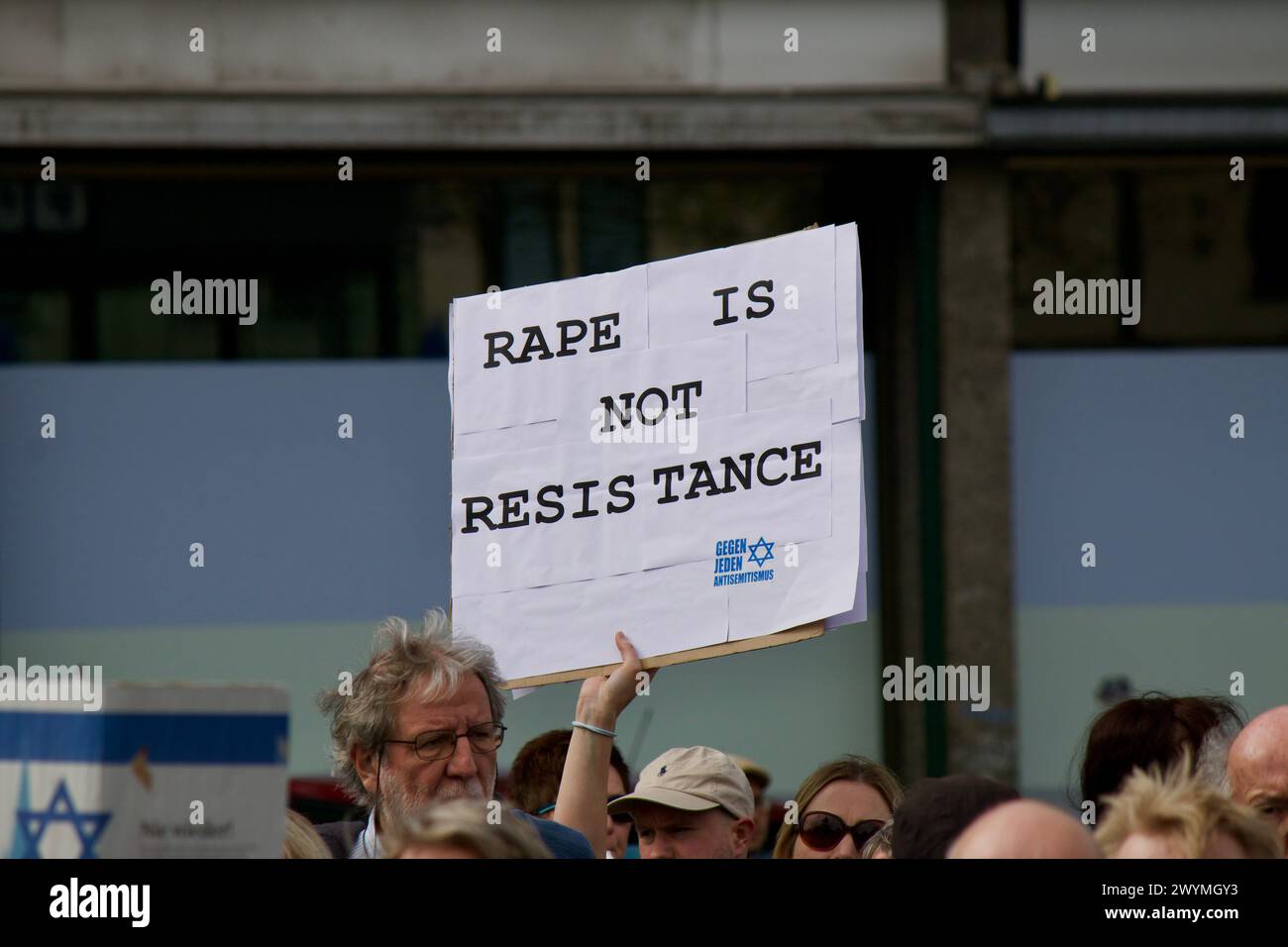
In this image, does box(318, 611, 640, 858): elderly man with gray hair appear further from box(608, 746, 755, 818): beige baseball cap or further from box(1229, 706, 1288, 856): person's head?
box(1229, 706, 1288, 856): person's head

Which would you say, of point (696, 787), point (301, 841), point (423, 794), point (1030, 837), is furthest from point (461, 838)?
point (696, 787)

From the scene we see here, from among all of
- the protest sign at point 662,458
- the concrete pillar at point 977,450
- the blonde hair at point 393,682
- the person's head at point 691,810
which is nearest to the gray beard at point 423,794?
the blonde hair at point 393,682

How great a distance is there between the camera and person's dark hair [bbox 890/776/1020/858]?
2982 millimetres

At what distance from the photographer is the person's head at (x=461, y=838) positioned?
2.22 m

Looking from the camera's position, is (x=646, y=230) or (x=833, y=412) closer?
(x=833, y=412)

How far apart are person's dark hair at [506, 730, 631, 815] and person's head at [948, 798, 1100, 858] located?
251cm

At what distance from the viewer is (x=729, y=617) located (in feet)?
13.7

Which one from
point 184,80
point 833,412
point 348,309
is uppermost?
point 184,80
